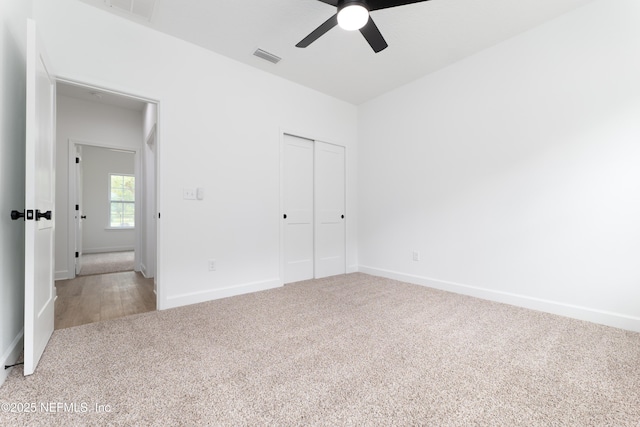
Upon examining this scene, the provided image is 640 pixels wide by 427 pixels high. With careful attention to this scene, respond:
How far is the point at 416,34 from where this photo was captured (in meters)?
2.72

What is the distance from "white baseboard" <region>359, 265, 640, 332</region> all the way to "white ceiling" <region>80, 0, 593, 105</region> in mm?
2581

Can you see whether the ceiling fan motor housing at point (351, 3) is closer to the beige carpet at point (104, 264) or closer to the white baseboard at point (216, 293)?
the white baseboard at point (216, 293)

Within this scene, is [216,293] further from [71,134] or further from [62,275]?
[71,134]

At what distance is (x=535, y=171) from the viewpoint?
2.69 metres

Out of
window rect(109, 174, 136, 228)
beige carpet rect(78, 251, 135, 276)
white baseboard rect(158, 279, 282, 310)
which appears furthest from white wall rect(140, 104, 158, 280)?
window rect(109, 174, 136, 228)

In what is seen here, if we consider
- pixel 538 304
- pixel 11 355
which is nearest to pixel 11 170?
pixel 11 355

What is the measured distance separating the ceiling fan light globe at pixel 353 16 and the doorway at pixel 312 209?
74.5 inches

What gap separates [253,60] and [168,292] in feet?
8.73

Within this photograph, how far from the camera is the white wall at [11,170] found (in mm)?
1554

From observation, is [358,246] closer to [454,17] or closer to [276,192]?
[276,192]

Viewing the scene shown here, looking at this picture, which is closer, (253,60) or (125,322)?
(125,322)

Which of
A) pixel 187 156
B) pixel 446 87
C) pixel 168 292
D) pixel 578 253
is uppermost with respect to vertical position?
pixel 446 87

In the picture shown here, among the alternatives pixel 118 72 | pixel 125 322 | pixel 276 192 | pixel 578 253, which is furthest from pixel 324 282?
pixel 118 72

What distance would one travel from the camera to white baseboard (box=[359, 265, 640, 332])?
224cm
